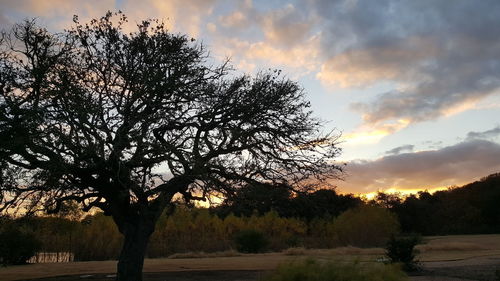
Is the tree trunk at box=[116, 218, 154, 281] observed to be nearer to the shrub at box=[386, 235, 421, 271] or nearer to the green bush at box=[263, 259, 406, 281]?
the green bush at box=[263, 259, 406, 281]

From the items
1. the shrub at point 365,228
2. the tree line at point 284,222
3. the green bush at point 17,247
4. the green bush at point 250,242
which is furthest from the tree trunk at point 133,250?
the shrub at point 365,228

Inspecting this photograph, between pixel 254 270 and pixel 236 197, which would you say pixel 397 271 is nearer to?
pixel 236 197

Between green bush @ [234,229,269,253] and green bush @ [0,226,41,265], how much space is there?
13.1 metres

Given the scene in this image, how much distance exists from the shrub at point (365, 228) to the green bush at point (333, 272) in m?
32.0

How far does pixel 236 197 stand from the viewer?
1395 cm

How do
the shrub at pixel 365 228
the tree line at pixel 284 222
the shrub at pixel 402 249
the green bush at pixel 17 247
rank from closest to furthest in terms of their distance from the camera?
the tree line at pixel 284 222
the shrub at pixel 402 249
the green bush at pixel 17 247
the shrub at pixel 365 228

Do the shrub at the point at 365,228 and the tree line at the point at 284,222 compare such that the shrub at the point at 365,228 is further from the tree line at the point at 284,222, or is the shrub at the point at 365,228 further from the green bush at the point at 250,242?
the green bush at the point at 250,242

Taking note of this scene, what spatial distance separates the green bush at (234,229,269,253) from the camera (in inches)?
1261

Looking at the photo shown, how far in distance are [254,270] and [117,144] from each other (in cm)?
899

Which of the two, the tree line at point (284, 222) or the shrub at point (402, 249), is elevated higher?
the tree line at point (284, 222)

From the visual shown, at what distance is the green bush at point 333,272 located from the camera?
19.8ft

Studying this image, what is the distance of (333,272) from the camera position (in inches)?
243

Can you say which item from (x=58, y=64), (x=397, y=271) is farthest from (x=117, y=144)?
(x=397, y=271)

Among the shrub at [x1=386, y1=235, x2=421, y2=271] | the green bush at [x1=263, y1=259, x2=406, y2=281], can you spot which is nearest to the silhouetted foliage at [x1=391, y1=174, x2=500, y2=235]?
the shrub at [x1=386, y1=235, x2=421, y2=271]
